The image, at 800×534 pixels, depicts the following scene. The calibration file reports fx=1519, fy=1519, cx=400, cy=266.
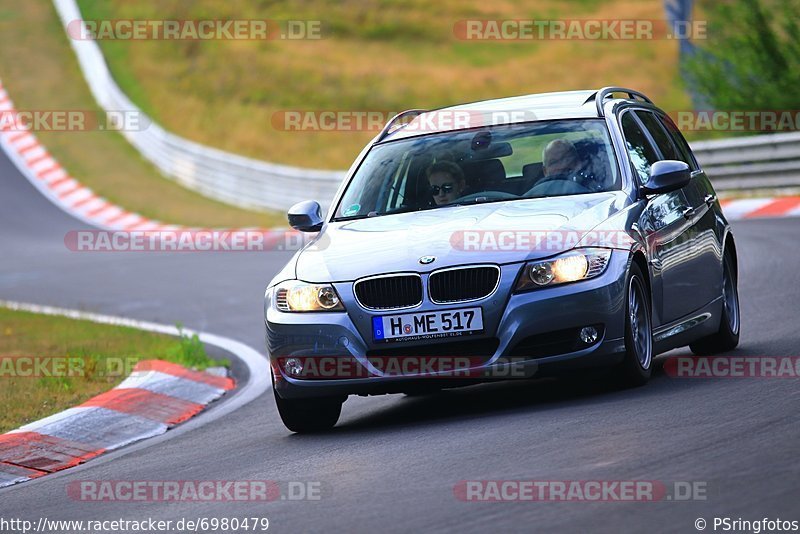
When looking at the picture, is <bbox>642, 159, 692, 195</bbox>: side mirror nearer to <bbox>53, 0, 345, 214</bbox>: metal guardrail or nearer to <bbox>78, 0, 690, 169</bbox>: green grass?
<bbox>53, 0, 345, 214</bbox>: metal guardrail

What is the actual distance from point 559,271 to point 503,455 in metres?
1.39

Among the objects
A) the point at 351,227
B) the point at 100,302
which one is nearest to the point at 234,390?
the point at 351,227

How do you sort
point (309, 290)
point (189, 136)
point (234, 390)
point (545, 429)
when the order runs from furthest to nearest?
1. point (189, 136)
2. point (234, 390)
3. point (309, 290)
4. point (545, 429)

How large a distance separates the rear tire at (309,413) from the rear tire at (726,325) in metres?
2.66

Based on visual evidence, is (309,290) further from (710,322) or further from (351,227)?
(710,322)

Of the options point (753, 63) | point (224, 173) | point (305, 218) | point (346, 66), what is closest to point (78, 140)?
point (224, 173)

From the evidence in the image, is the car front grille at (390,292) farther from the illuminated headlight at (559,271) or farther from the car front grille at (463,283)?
the illuminated headlight at (559,271)

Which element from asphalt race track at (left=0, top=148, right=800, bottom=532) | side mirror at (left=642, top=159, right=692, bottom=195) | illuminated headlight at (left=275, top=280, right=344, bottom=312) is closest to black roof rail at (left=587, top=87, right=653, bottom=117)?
side mirror at (left=642, top=159, right=692, bottom=195)

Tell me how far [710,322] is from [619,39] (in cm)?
4133

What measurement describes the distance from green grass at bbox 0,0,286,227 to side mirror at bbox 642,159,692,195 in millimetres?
19580

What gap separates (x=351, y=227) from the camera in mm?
8805

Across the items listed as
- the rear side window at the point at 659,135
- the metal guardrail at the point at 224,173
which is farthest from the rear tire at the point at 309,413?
the metal guardrail at the point at 224,173

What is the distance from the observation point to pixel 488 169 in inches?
352

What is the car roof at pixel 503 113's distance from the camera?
9.23 m
